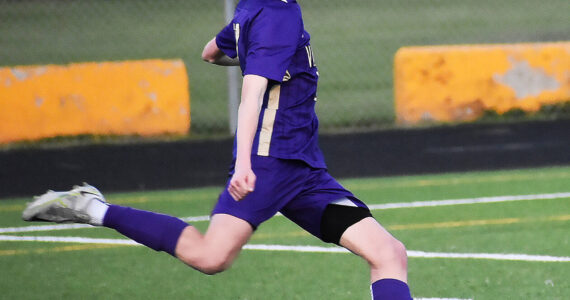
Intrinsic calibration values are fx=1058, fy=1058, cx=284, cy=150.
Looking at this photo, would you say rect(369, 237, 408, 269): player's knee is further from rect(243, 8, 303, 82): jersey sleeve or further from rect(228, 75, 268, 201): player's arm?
rect(243, 8, 303, 82): jersey sleeve

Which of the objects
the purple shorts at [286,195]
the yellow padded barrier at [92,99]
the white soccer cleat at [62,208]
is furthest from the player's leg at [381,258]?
the yellow padded barrier at [92,99]

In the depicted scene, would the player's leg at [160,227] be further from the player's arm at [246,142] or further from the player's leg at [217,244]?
the player's arm at [246,142]

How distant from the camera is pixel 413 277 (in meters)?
6.09

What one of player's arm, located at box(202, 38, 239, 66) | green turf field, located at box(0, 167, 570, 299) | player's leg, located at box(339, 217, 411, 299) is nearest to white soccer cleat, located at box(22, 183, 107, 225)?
player's arm, located at box(202, 38, 239, 66)

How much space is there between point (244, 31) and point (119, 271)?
2570mm

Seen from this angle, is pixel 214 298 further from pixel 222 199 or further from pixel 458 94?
pixel 458 94

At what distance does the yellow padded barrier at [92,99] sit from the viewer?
12.0m

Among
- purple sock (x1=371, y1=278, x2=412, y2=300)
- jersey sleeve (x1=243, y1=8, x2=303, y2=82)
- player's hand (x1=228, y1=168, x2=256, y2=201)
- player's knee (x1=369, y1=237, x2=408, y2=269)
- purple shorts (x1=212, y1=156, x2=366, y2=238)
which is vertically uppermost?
jersey sleeve (x1=243, y1=8, x2=303, y2=82)

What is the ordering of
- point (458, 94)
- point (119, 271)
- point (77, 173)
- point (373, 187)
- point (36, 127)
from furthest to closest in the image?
1. point (458, 94)
2. point (36, 127)
3. point (77, 173)
4. point (373, 187)
5. point (119, 271)

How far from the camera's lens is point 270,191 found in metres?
4.43

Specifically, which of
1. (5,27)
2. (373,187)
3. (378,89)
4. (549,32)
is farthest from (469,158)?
(5,27)

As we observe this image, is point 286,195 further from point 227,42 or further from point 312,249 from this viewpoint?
point 312,249

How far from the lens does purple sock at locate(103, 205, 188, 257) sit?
178 inches

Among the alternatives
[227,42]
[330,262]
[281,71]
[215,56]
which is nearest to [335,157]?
[330,262]
